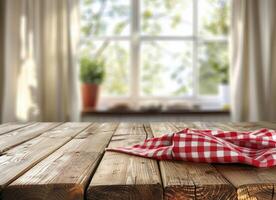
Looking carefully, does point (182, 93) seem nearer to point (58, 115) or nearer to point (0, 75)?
point (58, 115)

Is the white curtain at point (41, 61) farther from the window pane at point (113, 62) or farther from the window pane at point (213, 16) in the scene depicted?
the window pane at point (213, 16)

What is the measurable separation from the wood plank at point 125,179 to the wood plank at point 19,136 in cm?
32

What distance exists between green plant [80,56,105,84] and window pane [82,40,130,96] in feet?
0.43

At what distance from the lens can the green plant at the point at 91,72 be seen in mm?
3139

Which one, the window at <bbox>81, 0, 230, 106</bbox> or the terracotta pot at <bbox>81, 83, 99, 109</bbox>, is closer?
the terracotta pot at <bbox>81, 83, 99, 109</bbox>

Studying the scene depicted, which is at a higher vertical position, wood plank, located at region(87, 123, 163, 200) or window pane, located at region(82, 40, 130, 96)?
window pane, located at region(82, 40, 130, 96)

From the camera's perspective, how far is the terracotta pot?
3.13 metres

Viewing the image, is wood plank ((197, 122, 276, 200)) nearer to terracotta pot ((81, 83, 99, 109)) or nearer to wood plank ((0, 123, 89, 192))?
wood plank ((0, 123, 89, 192))

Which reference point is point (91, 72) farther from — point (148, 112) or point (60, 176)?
point (60, 176)

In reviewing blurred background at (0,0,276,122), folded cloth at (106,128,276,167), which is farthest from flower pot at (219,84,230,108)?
folded cloth at (106,128,276,167)

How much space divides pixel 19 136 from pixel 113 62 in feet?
7.18

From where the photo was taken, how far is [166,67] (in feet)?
11.0

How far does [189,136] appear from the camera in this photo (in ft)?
2.79

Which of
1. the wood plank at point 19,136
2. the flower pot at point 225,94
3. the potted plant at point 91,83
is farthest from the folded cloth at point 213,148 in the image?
the flower pot at point 225,94
